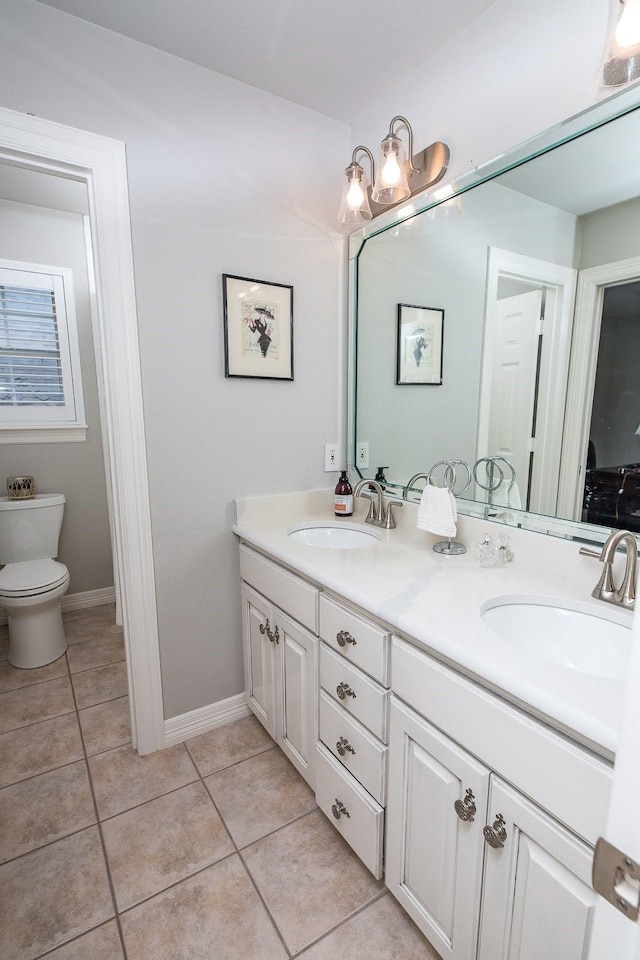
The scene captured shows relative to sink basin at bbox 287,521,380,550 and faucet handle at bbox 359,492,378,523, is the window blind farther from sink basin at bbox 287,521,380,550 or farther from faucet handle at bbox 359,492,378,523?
faucet handle at bbox 359,492,378,523

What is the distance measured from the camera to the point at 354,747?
3.92 feet

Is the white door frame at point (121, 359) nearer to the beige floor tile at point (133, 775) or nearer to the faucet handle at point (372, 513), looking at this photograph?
the beige floor tile at point (133, 775)

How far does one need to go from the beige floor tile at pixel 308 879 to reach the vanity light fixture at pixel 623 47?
203 centimetres

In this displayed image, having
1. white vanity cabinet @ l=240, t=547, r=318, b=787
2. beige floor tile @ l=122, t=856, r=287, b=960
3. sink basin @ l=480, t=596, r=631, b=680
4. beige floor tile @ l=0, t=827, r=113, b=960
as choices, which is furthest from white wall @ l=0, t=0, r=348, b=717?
sink basin @ l=480, t=596, r=631, b=680

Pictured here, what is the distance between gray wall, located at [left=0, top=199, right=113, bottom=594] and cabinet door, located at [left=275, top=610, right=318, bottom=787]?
189 cm

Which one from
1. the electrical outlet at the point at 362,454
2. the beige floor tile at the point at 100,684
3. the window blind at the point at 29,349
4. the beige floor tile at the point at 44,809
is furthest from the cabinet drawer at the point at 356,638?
the window blind at the point at 29,349

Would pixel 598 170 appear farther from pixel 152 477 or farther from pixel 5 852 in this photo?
pixel 5 852

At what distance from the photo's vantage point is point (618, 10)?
0.89 metres

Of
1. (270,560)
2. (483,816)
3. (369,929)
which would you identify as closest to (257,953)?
(369,929)

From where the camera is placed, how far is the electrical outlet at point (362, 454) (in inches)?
78.4

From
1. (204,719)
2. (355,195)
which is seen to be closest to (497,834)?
(204,719)

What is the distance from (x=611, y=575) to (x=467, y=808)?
59cm

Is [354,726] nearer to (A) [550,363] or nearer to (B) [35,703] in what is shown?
(A) [550,363]

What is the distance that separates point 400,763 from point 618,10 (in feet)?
5.38
